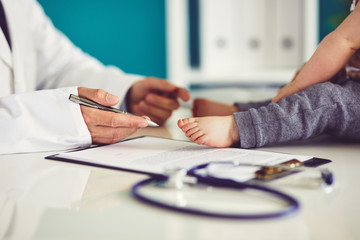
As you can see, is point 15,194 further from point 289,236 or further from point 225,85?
point 225,85

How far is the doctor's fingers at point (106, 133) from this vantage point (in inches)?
31.0

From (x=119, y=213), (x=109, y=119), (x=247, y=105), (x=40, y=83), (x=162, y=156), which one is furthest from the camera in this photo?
(x=40, y=83)

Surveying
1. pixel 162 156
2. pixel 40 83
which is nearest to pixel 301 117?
pixel 162 156

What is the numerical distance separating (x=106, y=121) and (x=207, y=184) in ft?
1.08

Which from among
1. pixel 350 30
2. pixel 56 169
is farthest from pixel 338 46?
pixel 56 169

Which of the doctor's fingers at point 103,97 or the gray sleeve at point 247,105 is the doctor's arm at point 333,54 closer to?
the gray sleeve at point 247,105

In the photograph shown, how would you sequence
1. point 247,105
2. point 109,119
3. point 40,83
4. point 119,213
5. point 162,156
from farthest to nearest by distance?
point 40,83
point 247,105
point 109,119
point 162,156
point 119,213

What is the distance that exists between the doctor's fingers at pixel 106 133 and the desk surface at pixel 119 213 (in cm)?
17

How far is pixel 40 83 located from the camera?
1.37m

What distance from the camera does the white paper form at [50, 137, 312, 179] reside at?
2.00 ft

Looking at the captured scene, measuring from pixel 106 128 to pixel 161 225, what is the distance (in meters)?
0.41

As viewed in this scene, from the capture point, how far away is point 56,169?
0.63 metres

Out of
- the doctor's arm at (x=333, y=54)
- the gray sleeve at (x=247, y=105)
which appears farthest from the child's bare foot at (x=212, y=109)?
the doctor's arm at (x=333, y=54)

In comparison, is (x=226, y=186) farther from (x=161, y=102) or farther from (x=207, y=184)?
(x=161, y=102)
